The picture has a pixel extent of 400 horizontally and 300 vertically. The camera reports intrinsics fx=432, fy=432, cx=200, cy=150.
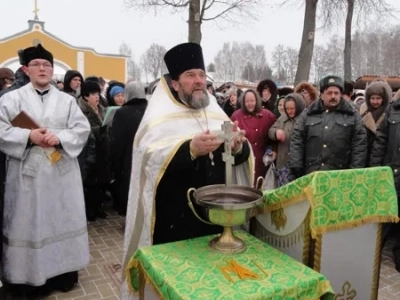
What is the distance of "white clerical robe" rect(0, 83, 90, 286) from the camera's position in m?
3.37

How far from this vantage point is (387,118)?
14.0 ft

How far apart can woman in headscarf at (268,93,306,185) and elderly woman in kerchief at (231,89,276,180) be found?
0.61 ft

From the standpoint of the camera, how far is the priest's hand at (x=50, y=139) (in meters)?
3.30

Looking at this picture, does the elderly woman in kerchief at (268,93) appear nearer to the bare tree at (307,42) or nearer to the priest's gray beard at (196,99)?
the priest's gray beard at (196,99)

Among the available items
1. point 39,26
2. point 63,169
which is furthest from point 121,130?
point 39,26

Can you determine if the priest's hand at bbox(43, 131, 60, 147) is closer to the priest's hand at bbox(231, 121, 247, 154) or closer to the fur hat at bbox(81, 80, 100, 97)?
the priest's hand at bbox(231, 121, 247, 154)

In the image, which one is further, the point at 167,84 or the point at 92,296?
the point at 92,296

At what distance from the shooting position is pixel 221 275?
1791 millimetres

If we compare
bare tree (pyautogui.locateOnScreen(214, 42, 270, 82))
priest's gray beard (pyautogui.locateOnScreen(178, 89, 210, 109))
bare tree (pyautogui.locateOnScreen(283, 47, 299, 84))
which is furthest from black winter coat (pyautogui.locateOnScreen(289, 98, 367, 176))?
bare tree (pyautogui.locateOnScreen(214, 42, 270, 82))

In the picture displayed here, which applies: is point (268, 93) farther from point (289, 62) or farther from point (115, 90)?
point (289, 62)

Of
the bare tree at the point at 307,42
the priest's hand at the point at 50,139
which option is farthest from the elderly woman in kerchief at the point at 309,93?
the bare tree at the point at 307,42

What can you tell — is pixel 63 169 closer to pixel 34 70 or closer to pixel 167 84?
pixel 34 70

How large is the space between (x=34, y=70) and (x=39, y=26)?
3710 cm

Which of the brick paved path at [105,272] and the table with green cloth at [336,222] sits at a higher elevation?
the table with green cloth at [336,222]
